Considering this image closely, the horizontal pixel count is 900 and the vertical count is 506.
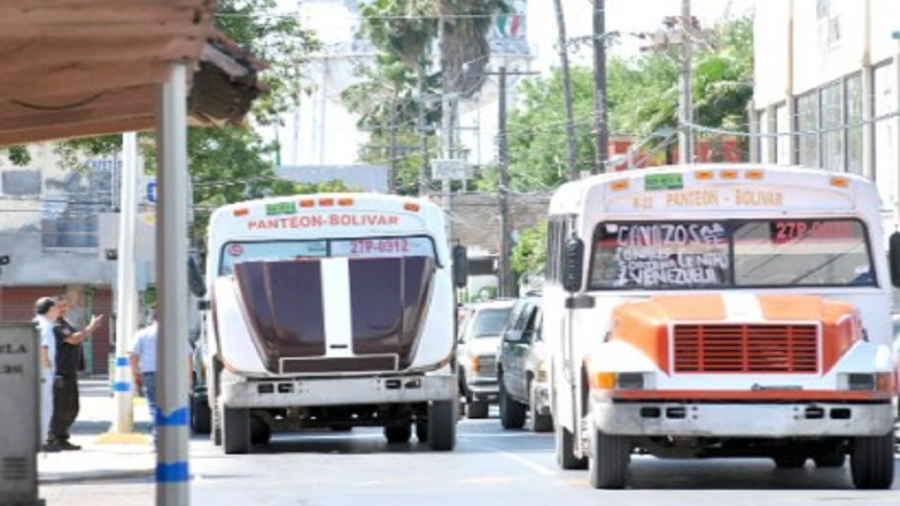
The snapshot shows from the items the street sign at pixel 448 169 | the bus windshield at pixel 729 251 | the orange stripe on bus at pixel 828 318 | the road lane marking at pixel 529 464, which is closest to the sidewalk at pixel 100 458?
the road lane marking at pixel 529 464

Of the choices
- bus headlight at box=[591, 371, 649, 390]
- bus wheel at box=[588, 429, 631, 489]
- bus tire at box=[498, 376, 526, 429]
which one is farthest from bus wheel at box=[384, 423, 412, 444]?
bus headlight at box=[591, 371, 649, 390]

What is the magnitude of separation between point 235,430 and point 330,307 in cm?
177

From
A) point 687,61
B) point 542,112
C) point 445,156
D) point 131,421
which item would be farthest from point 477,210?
point 131,421

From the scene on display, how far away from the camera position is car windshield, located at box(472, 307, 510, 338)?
38675 millimetres

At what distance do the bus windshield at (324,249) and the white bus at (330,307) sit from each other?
1 cm

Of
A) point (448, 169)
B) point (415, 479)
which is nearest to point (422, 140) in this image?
point (448, 169)

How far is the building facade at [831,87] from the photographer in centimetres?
4647

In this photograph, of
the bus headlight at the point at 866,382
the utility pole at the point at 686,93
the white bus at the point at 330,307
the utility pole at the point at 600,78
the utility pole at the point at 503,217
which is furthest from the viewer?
the utility pole at the point at 503,217

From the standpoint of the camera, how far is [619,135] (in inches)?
3435

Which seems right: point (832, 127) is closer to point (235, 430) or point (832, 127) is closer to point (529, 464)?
point (235, 430)

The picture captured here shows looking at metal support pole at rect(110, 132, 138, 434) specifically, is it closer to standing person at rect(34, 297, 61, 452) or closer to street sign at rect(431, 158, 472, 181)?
standing person at rect(34, 297, 61, 452)

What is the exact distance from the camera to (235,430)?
26.7 metres

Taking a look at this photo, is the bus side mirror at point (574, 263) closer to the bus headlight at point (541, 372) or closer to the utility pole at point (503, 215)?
the bus headlight at point (541, 372)

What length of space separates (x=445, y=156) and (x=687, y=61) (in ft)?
123
